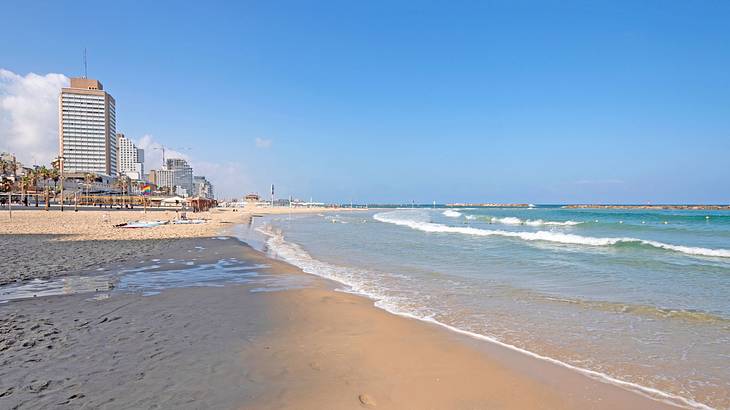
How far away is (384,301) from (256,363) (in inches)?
158

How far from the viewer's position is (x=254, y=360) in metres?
4.76

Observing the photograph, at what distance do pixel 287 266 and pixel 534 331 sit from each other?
8.80 metres

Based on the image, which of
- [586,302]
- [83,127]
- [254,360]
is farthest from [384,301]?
[83,127]

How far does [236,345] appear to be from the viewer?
5289 millimetres

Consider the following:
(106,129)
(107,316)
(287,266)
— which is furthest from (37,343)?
(106,129)

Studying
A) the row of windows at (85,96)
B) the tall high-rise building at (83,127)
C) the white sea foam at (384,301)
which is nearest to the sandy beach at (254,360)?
the white sea foam at (384,301)

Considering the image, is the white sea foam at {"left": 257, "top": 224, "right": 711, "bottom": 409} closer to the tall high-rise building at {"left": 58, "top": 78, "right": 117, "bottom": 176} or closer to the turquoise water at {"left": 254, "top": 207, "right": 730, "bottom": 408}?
the turquoise water at {"left": 254, "top": 207, "right": 730, "bottom": 408}

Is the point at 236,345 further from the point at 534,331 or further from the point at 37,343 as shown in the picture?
the point at 534,331

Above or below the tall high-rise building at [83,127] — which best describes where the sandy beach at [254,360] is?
below

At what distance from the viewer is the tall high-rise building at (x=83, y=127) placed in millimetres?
150375

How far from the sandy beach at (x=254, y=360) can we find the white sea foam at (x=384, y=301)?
0.59 ft

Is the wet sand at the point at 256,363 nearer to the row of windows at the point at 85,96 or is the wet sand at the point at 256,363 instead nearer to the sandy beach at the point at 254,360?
the sandy beach at the point at 254,360

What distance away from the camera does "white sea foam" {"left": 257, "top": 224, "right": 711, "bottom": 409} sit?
4.06 meters

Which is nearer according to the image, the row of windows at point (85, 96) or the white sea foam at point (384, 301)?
the white sea foam at point (384, 301)
